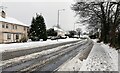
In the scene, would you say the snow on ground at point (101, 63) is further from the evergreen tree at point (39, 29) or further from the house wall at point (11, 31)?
the evergreen tree at point (39, 29)

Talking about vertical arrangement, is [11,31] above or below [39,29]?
below

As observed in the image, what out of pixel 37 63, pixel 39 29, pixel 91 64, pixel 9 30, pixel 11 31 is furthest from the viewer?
pixel 39 29

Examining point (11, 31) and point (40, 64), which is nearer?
point (40, 64)

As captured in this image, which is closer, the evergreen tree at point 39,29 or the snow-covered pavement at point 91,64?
the snow-covered pavement at point 91,64

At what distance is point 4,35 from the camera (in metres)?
50.4

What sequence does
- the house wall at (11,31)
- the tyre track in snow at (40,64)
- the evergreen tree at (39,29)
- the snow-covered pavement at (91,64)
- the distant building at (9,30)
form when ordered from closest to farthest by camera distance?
1. the tyre track in snow at (40,64)
2. the snow-covered pavement at (91,64)
3. the house wall at (11,31)
4. the distant building at (9,30)
5. the evergreen tree at (39,29)

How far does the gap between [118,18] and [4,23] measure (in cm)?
2673

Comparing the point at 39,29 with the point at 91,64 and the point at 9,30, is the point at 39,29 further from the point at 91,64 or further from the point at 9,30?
the point at 91,64

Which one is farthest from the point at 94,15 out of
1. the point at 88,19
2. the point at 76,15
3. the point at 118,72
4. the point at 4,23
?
the point at 118,72

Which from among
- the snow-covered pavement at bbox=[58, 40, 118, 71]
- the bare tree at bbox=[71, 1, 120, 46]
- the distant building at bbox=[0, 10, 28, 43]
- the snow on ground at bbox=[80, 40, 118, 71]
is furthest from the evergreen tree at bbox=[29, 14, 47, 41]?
the snow-covered pavement at bbox=[58, 40, 118, 71]

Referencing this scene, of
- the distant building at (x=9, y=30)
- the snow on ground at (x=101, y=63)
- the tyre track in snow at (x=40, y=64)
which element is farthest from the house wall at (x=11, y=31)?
the snow on ground at (x=101, y=63)

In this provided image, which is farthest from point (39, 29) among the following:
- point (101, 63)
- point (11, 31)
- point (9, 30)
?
point (101, 63)

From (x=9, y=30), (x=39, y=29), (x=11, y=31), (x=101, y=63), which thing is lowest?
(x=101, y=63)

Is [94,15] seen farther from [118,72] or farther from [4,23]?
[118,72]
